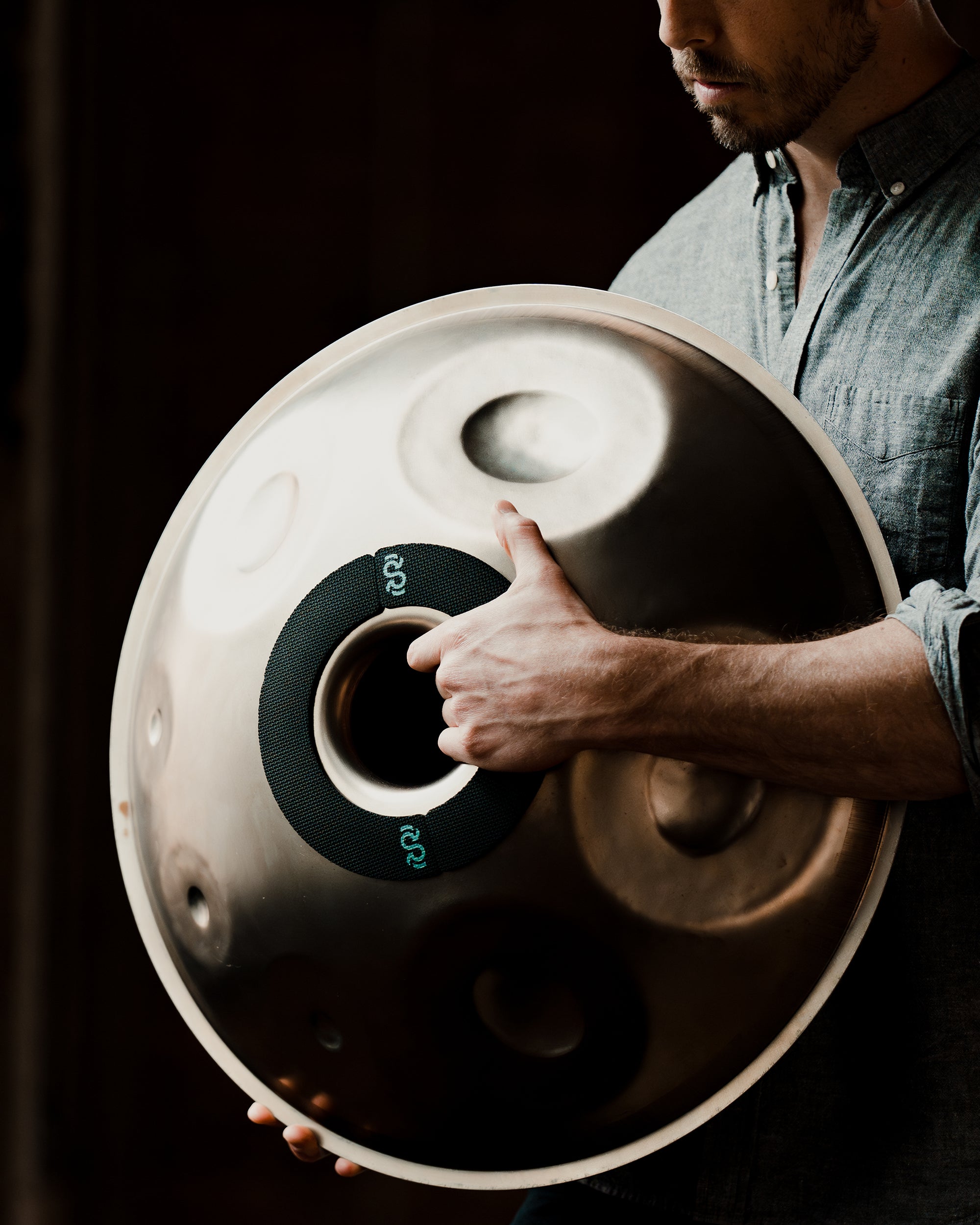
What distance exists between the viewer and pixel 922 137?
0.90 m

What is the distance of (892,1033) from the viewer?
0.85 metres

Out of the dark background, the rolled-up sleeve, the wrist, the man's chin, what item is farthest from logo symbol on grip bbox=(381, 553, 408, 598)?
the dark background

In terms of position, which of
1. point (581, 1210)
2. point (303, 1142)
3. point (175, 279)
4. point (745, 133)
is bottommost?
point (581, 1210)

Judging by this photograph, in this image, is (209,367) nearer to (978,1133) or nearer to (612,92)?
(612,92)

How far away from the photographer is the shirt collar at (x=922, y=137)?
90 cm

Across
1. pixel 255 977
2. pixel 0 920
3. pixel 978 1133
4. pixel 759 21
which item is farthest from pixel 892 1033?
pixel 0 920

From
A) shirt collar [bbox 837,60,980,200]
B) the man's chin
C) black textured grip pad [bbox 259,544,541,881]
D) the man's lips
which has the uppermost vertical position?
the man's lips

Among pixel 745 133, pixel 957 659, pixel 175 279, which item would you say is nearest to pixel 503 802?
pixel 957 659

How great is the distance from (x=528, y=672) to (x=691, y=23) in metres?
0.56

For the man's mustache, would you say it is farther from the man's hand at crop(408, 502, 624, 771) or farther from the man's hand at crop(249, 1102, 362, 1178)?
the man's hand at crop(249, 1102, 362, 1178)

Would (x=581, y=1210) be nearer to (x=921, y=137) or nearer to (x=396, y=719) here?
(x=396, y=719)

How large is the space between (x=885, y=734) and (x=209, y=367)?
1.69 meters

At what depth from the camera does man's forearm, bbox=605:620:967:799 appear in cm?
70

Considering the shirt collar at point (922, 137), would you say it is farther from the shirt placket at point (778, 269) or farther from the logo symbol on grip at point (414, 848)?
the logo symbol on grip at point (414, 848)
